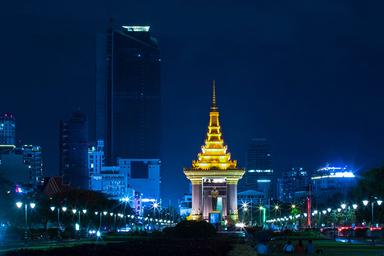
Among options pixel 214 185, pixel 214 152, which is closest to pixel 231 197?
pixel 214 185

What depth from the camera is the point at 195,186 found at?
16300cm

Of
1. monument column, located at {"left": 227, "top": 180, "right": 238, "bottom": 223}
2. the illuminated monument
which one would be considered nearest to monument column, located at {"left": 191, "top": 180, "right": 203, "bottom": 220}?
the illuminated monument

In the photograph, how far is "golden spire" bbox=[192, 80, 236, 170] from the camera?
164m

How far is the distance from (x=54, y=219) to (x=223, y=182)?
4830 centimetres

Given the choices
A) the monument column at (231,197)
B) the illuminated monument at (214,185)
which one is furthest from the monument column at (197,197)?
the monument column at (231,197)

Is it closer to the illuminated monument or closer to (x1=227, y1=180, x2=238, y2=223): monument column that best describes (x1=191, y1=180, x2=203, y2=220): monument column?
the illuminated monument

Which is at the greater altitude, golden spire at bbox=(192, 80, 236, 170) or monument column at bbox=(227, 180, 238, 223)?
golden spire at bbox=(192, 80, 236, 170)

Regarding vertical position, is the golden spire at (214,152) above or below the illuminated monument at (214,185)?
above

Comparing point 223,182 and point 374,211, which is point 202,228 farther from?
point 223,182

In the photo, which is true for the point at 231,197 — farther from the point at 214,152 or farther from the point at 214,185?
the point at 214,152

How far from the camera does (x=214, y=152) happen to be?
16588 centimetres

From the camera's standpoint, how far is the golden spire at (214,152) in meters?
164

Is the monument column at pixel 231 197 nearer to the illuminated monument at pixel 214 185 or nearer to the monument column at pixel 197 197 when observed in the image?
the illuminated monument at pixel 214 185

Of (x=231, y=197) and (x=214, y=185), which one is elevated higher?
(x=214, y=185)
